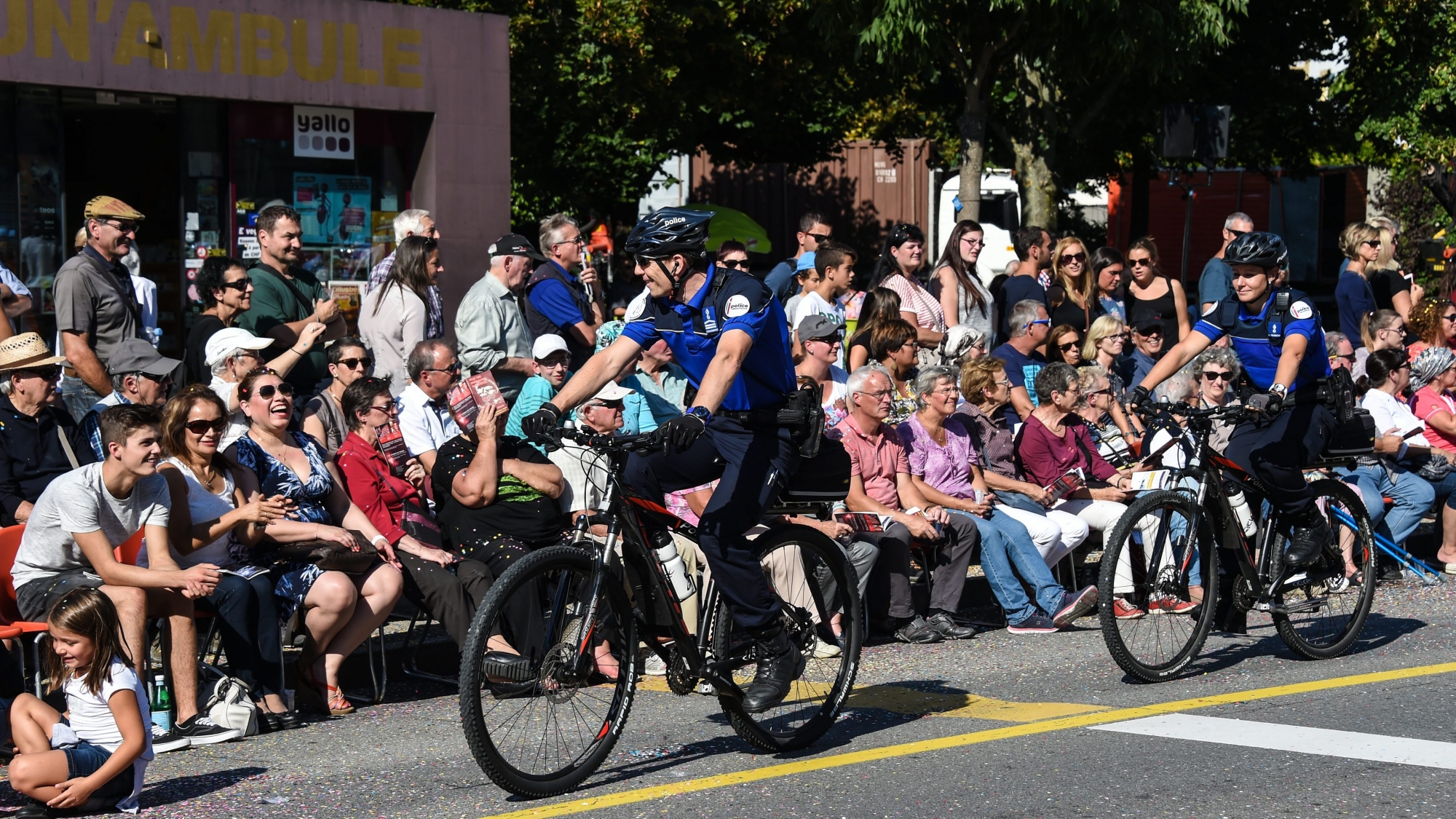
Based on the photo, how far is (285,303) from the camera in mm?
10250

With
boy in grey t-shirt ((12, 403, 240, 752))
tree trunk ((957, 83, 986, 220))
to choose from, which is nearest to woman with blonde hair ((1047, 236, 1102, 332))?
tree trunk ((957, 83, 986, 220))

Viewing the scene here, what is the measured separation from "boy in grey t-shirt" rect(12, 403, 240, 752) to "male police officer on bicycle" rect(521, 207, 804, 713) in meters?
1.97

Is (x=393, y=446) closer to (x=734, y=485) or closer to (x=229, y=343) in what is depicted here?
(x=229, y=343)

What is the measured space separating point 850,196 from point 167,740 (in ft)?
104

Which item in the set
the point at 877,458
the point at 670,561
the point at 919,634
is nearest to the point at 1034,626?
the point at 919,634

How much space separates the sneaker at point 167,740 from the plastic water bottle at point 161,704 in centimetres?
2

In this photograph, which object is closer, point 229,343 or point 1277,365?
point 1277,365

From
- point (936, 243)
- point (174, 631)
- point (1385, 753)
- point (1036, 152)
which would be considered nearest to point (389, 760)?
point (174, 631)

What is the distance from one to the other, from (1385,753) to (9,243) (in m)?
9.43

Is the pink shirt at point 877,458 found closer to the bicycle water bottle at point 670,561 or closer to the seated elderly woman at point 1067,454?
the seated elderly woman at point 1067,454

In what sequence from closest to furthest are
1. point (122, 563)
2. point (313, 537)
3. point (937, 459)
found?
point (122, 563)
point (313, 537)
point (937, 459)

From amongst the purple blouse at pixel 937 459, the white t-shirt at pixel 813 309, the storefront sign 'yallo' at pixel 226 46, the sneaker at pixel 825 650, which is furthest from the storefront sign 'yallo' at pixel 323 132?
the sneaker at pixel 825 650

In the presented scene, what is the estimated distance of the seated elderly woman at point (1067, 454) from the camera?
1007cm

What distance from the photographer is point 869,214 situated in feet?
122
